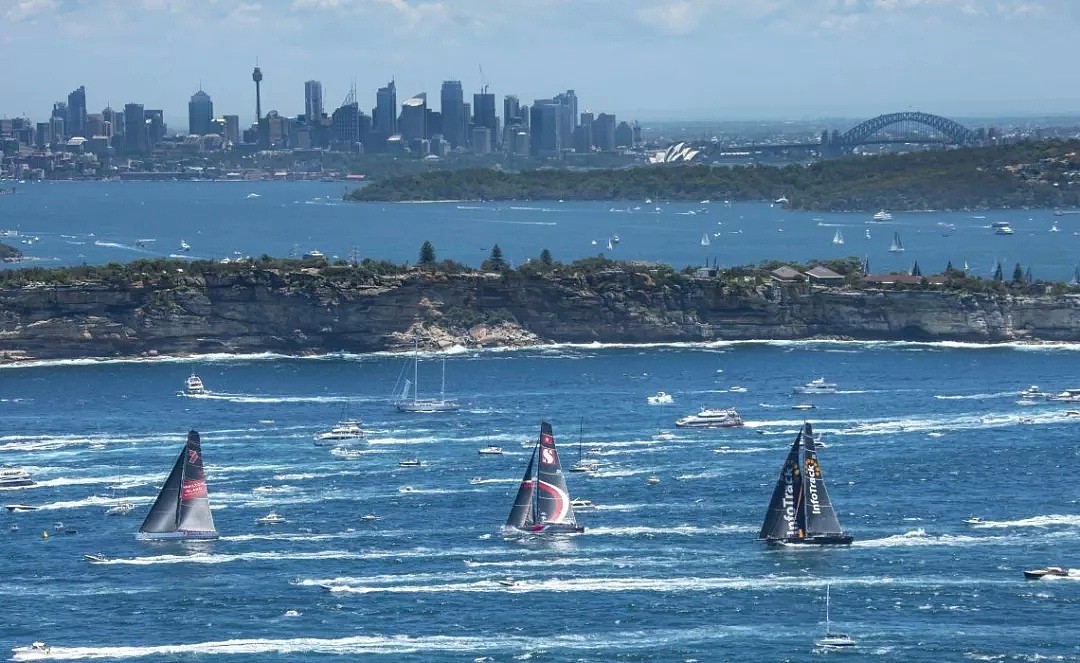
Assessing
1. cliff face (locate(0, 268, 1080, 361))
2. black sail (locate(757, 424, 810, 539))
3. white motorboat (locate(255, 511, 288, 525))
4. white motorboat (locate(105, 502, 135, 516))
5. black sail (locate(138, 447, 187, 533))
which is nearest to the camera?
black sail (locate(757, 424, 810, 539))

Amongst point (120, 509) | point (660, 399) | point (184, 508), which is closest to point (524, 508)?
point (184, 508)

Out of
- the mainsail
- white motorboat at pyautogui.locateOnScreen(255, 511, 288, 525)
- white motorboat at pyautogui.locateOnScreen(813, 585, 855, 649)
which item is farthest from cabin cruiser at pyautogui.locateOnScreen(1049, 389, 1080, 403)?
white motorboat at pyautogui.locateOnScreen(813, 585, 855, 649)

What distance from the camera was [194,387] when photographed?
100875 mm

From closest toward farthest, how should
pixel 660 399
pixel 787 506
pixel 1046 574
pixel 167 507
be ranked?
pixel 1046 574
pixel 787 506
pixel 167 507
pixel 660 399

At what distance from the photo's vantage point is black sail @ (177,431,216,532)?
70.0 metres

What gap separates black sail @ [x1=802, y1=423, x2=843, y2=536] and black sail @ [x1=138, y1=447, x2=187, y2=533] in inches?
781

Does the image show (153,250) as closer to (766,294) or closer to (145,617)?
(766,294)

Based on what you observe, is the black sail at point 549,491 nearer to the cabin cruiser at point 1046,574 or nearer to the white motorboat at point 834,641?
the white motorboat at point 834,641

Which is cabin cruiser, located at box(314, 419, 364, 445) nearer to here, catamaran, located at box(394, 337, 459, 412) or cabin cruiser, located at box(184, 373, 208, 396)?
catamaran, located at box(394, 337, 459, 412)

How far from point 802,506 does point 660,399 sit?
99.8ft

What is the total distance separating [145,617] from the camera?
198 ft

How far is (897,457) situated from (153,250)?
382 feet

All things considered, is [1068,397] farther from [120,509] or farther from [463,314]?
[120,509]

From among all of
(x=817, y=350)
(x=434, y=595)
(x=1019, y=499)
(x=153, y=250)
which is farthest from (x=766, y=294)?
(x=153, y=250)
